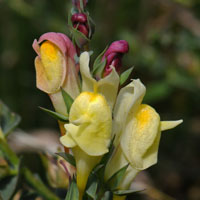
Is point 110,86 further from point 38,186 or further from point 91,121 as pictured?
point 38,186

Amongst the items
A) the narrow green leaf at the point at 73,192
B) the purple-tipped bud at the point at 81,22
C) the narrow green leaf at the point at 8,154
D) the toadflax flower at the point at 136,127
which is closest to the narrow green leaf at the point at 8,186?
the narrow green leaf at the point at 8,154

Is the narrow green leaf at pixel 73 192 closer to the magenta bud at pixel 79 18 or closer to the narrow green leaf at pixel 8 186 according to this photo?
the narrow green leaf at pixel 8 186

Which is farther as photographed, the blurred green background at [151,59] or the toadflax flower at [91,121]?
the blurred green background at [151,59]

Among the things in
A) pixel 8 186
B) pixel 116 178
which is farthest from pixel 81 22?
pixel 8 186

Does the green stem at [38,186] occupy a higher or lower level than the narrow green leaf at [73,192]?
lower

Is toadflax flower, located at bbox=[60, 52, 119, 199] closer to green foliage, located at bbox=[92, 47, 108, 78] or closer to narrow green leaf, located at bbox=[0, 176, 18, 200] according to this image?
green foliage, located at bbox=[92, 47, 108, 78]

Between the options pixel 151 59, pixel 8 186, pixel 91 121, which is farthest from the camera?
pixel 151 59
